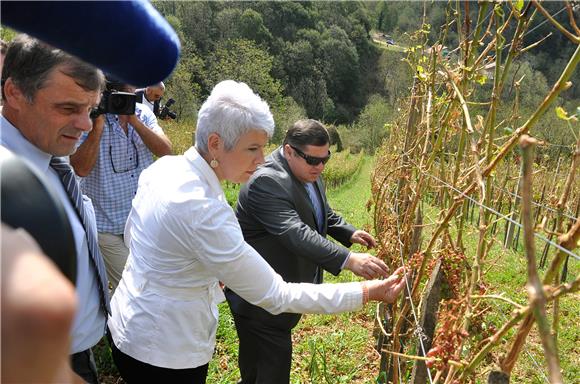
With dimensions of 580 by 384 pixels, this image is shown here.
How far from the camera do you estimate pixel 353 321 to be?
14.5ft

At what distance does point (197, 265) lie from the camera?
1.73 metres


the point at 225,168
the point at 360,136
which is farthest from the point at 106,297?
the point at 360,136

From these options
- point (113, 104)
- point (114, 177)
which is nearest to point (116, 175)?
point (114, 177)

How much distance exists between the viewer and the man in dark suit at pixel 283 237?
2375 mm

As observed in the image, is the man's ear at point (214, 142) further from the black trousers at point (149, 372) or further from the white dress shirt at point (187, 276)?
the black trousers at point (149, 372)

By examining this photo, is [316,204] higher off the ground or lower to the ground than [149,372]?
higher

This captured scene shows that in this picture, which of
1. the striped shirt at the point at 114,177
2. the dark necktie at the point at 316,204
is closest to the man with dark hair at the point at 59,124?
the striped shirt at the point at 114,177

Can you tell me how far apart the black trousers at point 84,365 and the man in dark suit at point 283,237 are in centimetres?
104

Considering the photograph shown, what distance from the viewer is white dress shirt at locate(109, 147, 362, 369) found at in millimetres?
1621

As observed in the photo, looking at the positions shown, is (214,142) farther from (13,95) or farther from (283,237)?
(283,237)

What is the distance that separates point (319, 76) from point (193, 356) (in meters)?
47.0

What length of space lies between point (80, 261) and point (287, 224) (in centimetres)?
112

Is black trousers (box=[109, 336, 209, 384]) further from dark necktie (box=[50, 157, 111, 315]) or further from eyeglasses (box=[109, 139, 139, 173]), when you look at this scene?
eyeglasses (box=[109, 139, 139, 173])

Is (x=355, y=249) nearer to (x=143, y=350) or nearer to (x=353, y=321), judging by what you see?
(x=353, y=321)
